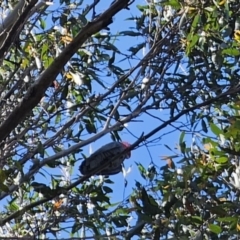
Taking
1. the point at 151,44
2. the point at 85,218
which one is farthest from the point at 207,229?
the point at 151,44

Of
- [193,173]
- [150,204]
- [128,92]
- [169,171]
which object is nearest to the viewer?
[150,204]

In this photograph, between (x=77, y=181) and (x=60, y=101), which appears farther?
(x=60, y=101)

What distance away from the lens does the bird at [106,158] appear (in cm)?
363

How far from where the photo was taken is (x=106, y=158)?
12.0ft

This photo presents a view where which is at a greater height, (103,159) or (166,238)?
(103,159)

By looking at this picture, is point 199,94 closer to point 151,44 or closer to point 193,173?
point 151,44

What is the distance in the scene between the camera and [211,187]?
11.4 feet

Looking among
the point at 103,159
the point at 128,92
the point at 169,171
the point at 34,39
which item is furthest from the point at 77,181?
the point at 34,39

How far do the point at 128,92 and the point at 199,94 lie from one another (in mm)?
464

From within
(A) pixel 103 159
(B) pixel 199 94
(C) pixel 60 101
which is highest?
(B) pixel 199 94

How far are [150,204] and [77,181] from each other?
1.83ft

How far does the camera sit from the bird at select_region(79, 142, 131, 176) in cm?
363

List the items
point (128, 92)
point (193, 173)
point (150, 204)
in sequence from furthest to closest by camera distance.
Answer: point (128, 92) → point (193, 173) → point (150, 204)

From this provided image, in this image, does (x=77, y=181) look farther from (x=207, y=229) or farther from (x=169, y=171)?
(x=207, y=229)
